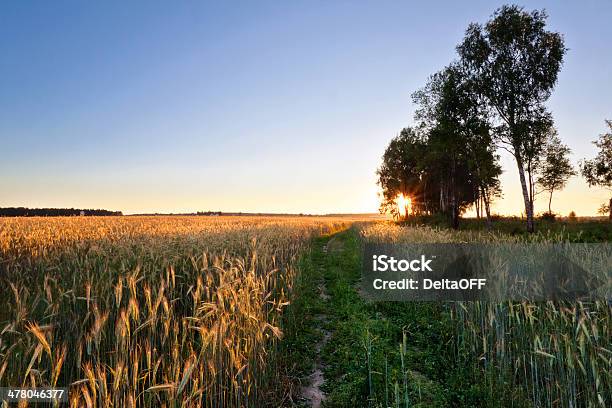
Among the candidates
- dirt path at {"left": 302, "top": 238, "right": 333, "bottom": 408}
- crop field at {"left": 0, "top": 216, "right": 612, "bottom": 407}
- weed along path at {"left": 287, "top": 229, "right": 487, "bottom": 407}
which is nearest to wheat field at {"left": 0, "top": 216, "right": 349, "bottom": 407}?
crop field at {"left": 0, "top": 216, "right": 612, "bottom": 407}

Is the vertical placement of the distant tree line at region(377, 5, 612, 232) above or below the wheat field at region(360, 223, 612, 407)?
above

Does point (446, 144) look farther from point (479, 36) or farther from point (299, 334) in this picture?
point (299, 334)

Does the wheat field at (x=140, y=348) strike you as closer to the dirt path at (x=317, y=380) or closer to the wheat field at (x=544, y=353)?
the dirt path at (x=317, y=380)

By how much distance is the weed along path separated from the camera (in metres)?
4.82

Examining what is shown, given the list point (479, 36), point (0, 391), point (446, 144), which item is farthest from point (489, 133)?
point (0, 391)

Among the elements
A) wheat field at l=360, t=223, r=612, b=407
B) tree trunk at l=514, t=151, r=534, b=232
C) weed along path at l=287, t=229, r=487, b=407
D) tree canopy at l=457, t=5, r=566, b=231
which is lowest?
weed along path at l=287, t=229, r=487, b=407

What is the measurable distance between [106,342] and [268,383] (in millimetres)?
2215

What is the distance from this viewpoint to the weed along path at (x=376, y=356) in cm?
482

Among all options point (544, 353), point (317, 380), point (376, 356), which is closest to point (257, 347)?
point (317, 380)

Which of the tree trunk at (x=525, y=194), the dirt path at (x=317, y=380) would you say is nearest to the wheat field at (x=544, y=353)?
the dirt path at (x=317, y=380)

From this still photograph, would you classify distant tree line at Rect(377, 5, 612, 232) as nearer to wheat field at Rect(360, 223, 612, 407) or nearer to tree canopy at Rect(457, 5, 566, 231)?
tree canopy at Rect(457, 5, 566, 231)

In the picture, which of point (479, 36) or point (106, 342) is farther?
point (479, 36)

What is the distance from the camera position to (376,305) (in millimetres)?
9758

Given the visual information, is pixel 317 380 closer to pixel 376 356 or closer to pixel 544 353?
pixel 376 356
